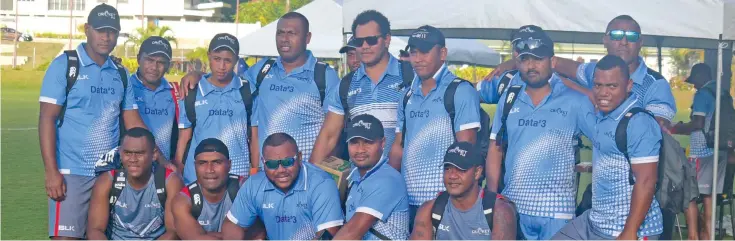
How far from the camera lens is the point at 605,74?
580 centimetres

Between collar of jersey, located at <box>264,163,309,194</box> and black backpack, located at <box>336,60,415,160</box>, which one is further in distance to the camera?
black backpack, located at <box>336,60,415,160</box>

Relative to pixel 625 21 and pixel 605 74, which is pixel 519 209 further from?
pixel 625 21

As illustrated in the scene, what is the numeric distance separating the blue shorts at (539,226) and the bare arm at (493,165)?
349 mm

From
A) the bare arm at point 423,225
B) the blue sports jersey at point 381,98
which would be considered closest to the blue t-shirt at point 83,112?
the blue sports jersey at point 381,98

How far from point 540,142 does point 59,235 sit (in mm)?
3281

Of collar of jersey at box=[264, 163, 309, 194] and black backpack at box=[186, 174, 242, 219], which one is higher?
collar of jersey at box=[264, 163, 309, 194]

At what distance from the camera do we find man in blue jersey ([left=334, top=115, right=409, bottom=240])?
6012mm

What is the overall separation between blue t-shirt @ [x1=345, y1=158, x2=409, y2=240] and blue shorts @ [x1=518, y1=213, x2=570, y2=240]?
0.74 metres

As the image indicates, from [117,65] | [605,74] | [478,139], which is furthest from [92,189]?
[605,74]

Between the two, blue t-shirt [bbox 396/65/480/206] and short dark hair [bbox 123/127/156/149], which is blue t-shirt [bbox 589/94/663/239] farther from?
short dark hair [bbox 123/127/156/149]

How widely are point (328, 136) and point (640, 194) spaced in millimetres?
2355

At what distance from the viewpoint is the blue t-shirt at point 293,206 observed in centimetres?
607

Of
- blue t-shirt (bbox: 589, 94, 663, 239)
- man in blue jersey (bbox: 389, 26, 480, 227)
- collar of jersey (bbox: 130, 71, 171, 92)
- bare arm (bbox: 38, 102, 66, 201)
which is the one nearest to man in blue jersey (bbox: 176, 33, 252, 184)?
collar of jersey (bbox: 130, 71, 171, 92)

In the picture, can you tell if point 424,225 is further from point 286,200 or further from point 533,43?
point 533,43
